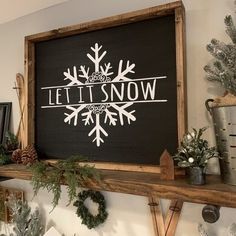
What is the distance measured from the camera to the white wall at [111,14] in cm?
98

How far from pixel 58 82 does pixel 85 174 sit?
50 cm

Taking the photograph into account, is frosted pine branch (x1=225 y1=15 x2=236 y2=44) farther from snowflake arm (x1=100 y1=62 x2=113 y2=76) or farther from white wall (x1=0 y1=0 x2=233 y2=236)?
snowflake arm (x1=100 y1=62 x2=113 y2=76)

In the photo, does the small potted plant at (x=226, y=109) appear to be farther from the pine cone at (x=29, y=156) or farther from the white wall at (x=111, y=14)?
the pine cone at (x=29, y=156)

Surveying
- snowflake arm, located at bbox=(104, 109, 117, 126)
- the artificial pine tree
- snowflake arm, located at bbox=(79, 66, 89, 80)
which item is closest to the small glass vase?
the artificial pine tree

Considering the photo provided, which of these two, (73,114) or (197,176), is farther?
(73,114)

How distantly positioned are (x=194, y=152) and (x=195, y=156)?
0.01 m

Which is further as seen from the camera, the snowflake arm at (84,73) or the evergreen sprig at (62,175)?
the snowflake arm at (84,73)

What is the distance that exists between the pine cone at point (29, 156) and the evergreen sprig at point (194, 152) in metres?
0.70

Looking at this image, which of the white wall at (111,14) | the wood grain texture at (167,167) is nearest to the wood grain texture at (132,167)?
the wood grain texture at (167,167)

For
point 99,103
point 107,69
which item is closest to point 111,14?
point 107,69

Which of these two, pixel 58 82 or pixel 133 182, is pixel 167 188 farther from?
pixel 58 82

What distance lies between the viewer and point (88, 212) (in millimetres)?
1202

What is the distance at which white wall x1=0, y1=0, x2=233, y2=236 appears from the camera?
3.21 ft

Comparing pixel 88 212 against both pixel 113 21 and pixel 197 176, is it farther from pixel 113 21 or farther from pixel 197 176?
pixel 113 21
